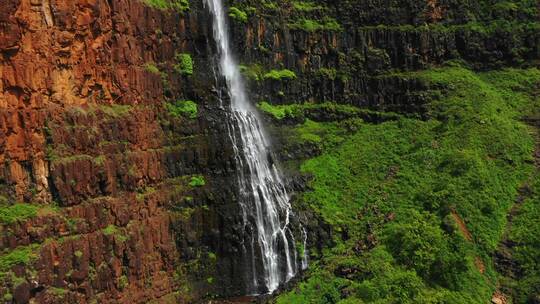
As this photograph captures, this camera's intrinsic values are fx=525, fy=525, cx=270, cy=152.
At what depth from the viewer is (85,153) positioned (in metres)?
22.4

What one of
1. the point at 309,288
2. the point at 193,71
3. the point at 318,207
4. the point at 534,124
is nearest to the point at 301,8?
the point at 193,71

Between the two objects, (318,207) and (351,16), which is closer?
(318,207)

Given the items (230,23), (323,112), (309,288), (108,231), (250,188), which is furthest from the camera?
(323,112)

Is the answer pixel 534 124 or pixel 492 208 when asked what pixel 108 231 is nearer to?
pixel 492 208

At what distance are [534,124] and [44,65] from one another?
97.5 feet

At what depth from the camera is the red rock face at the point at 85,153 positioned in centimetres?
1992

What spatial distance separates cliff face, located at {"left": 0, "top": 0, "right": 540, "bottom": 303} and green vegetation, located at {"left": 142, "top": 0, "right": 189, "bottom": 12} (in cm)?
38

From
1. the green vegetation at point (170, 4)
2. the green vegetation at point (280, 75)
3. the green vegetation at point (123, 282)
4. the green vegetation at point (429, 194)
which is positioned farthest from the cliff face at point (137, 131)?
the green vegetation at point (429, 194)

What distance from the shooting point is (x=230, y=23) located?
108 ft

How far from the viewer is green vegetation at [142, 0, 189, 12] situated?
27334mm

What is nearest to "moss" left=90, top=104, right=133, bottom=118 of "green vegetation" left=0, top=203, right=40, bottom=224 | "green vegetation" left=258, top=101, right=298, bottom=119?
"green vegetation" left=0, top=203, right=40, bottom=224

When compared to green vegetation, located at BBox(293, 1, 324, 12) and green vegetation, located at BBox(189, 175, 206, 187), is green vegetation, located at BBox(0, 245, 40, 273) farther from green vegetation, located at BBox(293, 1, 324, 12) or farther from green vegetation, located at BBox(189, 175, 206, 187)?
green vegetation, located at BBox(293, 1, 324, 12)

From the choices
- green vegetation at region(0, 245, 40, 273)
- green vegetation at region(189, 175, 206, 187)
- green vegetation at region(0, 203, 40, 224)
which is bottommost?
green vegetation at region(0, 245, 40, 273)

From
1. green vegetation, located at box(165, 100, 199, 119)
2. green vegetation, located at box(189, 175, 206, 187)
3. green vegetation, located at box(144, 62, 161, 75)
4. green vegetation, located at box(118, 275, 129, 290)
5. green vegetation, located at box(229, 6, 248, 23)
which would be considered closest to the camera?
green vegetation, located at box(118, 275, 129, 290)
